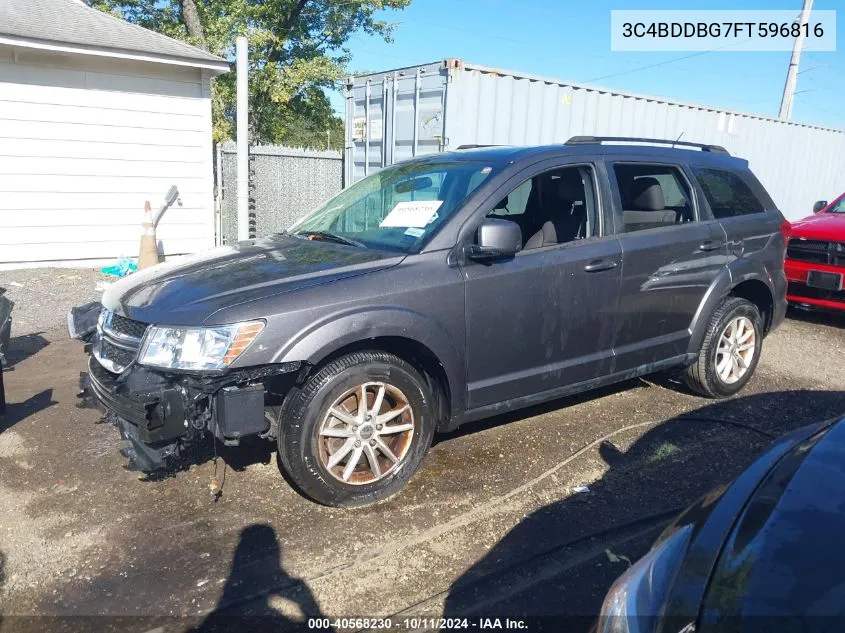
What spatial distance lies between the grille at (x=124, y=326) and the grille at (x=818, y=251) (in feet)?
24.4

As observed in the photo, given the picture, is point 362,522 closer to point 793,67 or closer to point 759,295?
point 759,295

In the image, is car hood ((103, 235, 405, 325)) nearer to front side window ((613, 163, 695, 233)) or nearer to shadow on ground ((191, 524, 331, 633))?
shadow on ground ((191, 524, 331, 633))

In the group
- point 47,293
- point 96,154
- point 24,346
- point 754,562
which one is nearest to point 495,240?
point 754,562

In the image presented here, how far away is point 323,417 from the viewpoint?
336 cm

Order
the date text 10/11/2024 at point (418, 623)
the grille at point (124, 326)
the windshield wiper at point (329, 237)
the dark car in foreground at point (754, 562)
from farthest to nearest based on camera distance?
the windshield wiper at point (329, 237), the grille at point (124, 326), the date text 10/11/2024 at point (418, 623), the dark car in foreground at point (754, 562)

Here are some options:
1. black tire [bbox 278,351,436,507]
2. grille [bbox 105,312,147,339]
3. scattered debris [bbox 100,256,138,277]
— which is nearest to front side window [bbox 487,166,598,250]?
black tire [bbox 278,351,436,507]

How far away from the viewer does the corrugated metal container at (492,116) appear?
8414 millimetres

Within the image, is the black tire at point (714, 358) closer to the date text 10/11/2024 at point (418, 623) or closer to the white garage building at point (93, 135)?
the date text 10/11/2024 at point (418, 623)

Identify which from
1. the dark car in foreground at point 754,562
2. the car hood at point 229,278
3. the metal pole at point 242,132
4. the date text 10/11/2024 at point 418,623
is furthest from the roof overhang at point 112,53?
the dark car in foreground at point 754,562

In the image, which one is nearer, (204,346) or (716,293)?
(204,346)

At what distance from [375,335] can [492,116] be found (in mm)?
6054

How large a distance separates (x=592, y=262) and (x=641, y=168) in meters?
0.99

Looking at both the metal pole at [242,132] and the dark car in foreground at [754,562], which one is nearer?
the dark car in foreground at [754,562]

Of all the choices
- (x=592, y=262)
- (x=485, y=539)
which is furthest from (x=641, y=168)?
(x=485, y=539)
